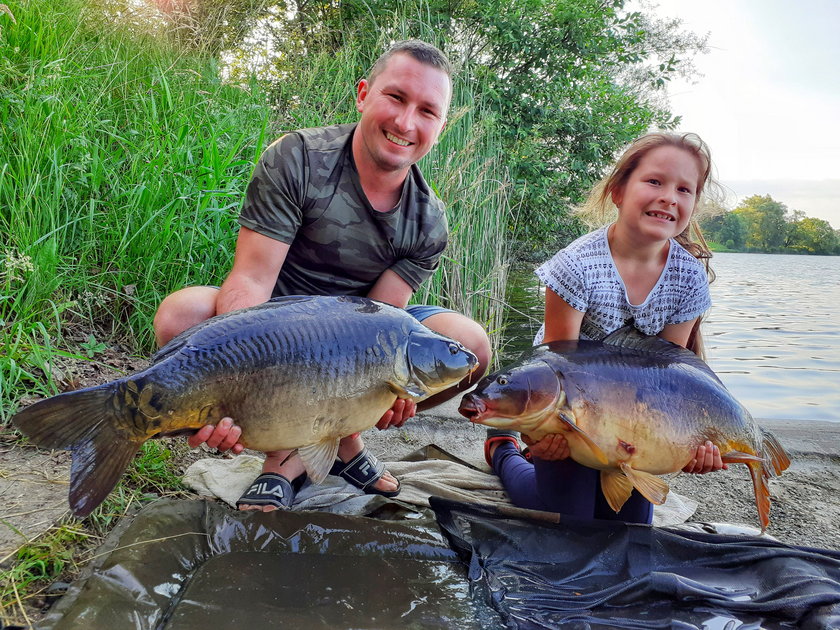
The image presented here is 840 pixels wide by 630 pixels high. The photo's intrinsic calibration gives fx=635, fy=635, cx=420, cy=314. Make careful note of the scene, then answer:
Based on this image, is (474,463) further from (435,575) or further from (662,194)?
(662,194)

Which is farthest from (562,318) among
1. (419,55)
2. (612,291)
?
(419,55)

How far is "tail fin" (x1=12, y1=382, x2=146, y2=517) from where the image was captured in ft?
4.38

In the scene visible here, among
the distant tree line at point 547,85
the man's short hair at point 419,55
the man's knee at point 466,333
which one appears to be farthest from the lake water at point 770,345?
the man's short hair at point 419,55

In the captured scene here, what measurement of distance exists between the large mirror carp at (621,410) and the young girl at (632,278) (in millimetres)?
261

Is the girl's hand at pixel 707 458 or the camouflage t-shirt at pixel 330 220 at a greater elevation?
the camouflage t-shirt at pixel 330 220

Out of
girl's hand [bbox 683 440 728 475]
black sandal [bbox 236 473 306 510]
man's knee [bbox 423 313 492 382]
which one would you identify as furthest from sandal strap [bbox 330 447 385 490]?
girl's hand [bbox 683 440 728 475]

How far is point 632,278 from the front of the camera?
217cm

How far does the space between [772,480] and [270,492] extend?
83.2 inches

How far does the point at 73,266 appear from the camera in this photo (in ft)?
8.45

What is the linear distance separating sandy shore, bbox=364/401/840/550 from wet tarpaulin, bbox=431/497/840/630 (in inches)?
23.9

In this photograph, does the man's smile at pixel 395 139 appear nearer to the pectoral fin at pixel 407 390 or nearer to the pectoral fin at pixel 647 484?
the pectoral fin at pixel 407 390

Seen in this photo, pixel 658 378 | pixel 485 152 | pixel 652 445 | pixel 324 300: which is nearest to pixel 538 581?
pixel 652 445

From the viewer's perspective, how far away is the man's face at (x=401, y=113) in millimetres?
2129

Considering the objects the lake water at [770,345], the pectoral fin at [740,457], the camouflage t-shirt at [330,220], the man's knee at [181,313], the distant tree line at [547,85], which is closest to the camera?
the pectoral fin at [740,457]
